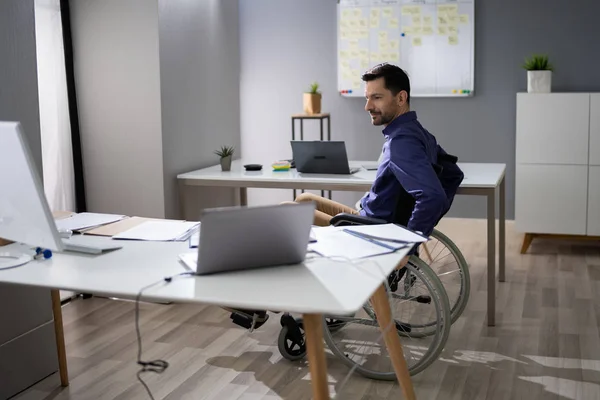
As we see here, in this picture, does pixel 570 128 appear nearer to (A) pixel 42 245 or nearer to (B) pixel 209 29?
(B) pixel 209 29

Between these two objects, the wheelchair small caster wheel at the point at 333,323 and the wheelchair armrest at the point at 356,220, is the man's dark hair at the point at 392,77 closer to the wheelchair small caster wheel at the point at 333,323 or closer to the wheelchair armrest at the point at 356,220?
the wheelchair armrest at the point at 356,220

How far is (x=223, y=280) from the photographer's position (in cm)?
231

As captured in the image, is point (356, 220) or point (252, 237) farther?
point (356, 220)

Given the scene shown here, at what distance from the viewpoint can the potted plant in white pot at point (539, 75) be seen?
18.5 ft

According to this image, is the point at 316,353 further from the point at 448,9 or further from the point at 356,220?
the point at 448,9

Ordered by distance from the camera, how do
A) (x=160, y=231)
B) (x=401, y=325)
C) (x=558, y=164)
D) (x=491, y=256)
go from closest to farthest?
1. (x=160, y=231)
2. (x=401, y=325)
3. (x=491, y=256)
4. (x=558, y=164)

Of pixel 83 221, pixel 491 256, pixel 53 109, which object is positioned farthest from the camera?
pixel 53 109

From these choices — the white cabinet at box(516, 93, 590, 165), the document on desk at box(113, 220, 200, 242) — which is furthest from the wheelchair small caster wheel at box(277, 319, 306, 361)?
the white cabinet at box(516, 93, 590, 165)

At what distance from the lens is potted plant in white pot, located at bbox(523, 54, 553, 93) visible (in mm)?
5645

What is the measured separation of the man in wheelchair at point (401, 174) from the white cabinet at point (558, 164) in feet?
6.62

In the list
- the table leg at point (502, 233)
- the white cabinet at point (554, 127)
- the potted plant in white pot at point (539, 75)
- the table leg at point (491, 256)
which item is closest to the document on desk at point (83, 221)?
the table leg at point (491, 256)

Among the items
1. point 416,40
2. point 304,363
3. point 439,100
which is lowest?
point 304,363

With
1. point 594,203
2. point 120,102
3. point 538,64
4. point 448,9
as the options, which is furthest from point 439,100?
point 120,102

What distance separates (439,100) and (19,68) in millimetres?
3918
